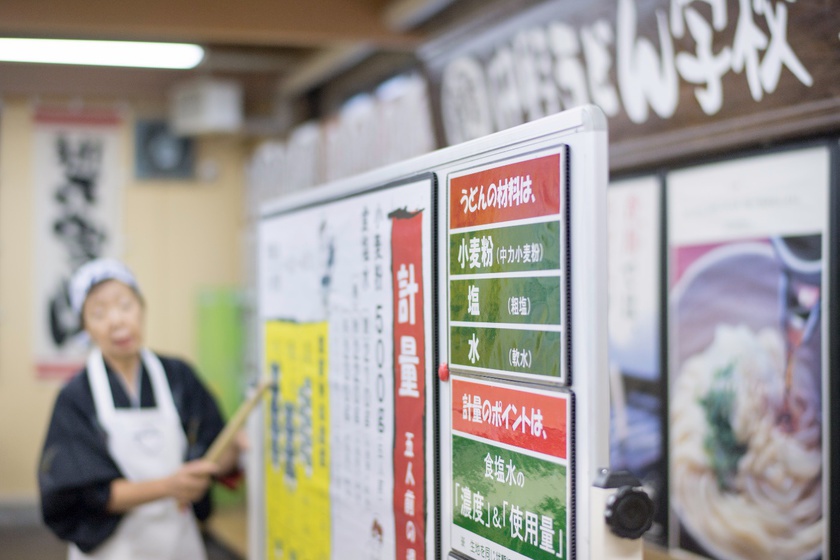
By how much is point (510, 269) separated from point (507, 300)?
6cm

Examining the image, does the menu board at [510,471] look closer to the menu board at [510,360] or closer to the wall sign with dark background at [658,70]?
the menu board at [510,360]

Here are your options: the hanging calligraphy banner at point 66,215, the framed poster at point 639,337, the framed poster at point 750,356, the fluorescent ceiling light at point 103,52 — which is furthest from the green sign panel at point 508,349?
the hanging calligraphy banner at point 66,215

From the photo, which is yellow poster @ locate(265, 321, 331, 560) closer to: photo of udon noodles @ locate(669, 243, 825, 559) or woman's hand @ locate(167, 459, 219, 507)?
woman's hand @ locate(167, 459, 219, 507)

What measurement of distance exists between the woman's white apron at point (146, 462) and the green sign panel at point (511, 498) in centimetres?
132

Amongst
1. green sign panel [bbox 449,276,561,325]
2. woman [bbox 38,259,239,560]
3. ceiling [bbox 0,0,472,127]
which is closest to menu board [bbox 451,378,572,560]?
green sign panel [bbox 449,276,561,325]

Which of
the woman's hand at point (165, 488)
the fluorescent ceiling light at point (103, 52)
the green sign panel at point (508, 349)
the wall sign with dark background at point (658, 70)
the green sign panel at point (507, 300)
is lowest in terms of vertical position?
the woman's hand at point (165, 488)

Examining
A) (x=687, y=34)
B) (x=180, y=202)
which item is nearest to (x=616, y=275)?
(x=687, y=34)

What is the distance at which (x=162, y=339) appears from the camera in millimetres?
7633

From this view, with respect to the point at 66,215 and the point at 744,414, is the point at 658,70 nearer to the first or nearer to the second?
the point at 744,414

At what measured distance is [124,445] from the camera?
113 inches

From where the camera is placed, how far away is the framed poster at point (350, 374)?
2107 mm

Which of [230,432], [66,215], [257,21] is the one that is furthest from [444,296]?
[66,215]

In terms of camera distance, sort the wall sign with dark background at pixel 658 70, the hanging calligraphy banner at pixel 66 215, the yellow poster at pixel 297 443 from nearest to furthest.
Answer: the wall sign with dark background at pixel 658 70 < the yellow poster at pixel 297 443 < the hanging calligraphy banner at pixel 66 215

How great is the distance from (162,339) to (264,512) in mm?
4829
